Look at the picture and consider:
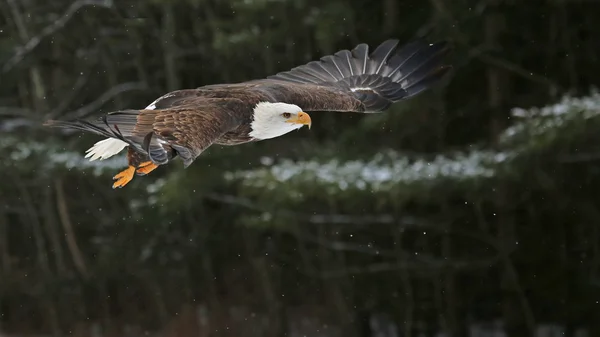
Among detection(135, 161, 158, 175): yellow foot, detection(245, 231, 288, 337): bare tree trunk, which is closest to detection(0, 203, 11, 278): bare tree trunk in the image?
detection(245, 231, 288, 337): bare tree trunk

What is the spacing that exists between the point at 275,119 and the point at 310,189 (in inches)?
145

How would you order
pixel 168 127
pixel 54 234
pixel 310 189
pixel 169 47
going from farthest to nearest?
pixel 54 234
pixel 169 47
pixel 310 189
pixel 168 127

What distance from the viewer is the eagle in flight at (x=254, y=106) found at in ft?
10.6

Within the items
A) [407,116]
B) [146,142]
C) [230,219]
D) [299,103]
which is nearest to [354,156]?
[407,116]

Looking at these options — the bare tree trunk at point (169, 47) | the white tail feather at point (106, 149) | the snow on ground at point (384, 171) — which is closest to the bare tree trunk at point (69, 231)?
the bare tree trunk at point (169, 47)

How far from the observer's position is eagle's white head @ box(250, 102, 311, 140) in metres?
3.88

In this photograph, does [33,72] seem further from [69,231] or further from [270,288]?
[270,288]

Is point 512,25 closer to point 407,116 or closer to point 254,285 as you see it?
point 407,116

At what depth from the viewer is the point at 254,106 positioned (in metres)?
3.92

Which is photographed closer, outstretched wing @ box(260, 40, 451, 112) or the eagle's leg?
the eagle's leg

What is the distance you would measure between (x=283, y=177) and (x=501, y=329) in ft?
9.13

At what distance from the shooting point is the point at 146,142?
3.00 meters

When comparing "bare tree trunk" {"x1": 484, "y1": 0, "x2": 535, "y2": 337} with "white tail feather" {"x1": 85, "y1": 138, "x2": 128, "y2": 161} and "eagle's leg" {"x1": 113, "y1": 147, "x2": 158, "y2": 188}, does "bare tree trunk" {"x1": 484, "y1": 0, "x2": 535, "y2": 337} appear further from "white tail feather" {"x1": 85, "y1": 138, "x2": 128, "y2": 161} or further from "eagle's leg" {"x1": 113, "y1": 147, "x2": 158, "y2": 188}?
"eagle's leg" {"x1": 113, "y1": 147, "x2": 158, "y2": 188}

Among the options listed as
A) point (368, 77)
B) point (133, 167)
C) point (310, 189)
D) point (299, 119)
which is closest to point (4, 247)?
point (310, 189)
